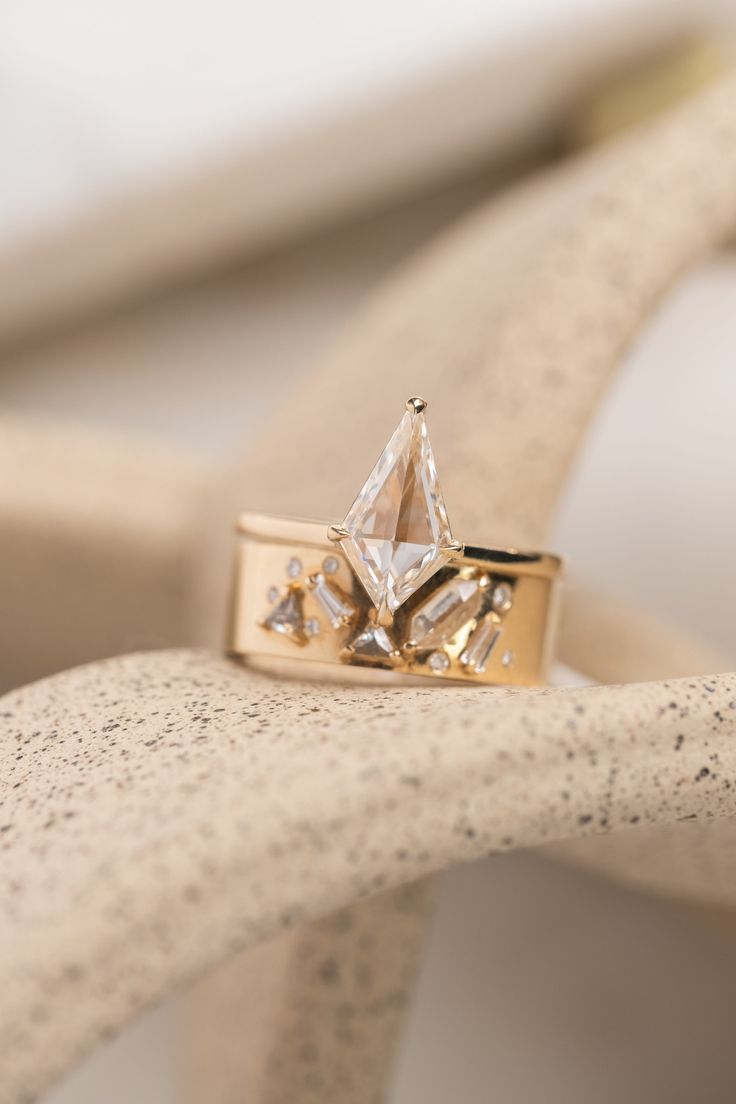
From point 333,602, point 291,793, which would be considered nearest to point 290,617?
point 333,602

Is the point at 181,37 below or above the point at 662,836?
above

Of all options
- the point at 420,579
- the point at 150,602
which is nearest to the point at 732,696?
the point at 420,579

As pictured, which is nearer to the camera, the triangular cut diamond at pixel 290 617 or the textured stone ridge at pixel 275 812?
the textured stone ridge at pixel 275 812

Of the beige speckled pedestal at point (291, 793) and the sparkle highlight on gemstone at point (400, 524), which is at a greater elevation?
the sparkle highlight on gemstone at point (400, 524)

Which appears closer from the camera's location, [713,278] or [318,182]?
[713,278]

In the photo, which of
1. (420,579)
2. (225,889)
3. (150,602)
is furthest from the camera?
(150,602)

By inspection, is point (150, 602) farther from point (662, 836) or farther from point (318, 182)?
point (318, 182)

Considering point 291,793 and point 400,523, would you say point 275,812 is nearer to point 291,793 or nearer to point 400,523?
point 291,793
